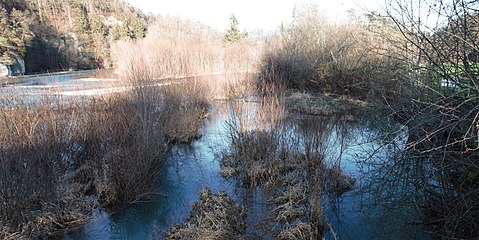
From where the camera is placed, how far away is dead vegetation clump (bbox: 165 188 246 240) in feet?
14.0

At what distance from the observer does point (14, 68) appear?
2773 cm

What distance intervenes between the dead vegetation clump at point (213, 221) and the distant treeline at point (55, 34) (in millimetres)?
28195

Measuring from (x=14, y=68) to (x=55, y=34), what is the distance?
11.6m

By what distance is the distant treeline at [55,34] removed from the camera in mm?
28344

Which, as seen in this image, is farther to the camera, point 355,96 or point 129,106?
point 355,96

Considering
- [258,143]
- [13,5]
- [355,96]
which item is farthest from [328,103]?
[13,5]

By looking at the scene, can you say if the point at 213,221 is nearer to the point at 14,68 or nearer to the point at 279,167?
the point at 279,167

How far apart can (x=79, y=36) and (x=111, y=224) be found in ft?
137

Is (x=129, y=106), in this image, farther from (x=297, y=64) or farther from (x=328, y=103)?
(x=297, y=64)

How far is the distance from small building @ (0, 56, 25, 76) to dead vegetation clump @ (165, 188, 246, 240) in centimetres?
2829

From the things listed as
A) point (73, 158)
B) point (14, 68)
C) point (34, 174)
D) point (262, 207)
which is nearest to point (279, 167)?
point (262, 207)

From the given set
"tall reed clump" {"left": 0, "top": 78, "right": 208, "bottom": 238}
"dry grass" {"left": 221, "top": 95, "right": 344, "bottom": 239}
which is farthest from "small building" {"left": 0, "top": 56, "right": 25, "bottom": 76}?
"dry grass" {"left": 221, "top": 95, "right": 344, "bottom": 239}

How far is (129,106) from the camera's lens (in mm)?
7469

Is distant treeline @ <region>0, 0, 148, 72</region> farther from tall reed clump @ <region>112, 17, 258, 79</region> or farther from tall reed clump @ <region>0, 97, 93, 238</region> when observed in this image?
tall reed clump @ <region>0, 97, 93, 238</region>
